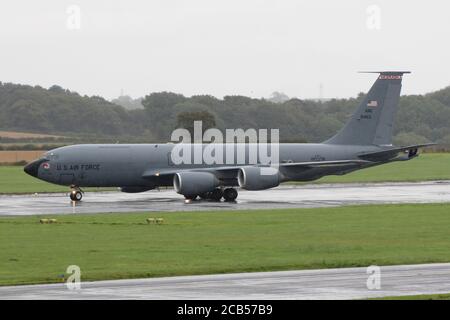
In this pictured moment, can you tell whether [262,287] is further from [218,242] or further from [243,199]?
[243,199]

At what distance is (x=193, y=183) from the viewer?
186 feet

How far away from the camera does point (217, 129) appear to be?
10094cm

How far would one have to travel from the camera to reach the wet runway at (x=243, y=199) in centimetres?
5225

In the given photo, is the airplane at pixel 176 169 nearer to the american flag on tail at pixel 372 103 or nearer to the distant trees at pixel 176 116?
the american flag on tail at pixel 372 103

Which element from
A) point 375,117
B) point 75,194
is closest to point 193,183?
point 75,194

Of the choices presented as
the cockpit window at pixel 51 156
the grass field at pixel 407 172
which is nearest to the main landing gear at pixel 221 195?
the cockpit window at pixel 51 156

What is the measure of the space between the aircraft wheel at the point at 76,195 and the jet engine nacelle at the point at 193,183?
211 inches

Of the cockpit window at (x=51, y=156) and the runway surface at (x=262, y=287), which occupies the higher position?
the cockpit window at (x=51, y=156)

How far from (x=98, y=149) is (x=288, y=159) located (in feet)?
36.7

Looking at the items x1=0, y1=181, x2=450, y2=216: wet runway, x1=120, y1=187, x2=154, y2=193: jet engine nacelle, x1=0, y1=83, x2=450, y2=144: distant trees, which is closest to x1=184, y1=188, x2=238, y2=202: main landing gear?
x1=0, y1=181, x2=450, y2=216: wet runway

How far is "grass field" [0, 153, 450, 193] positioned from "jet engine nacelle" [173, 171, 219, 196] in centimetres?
1438

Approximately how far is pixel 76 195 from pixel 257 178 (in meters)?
9.91

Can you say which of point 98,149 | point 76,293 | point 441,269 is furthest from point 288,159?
point 76,293
